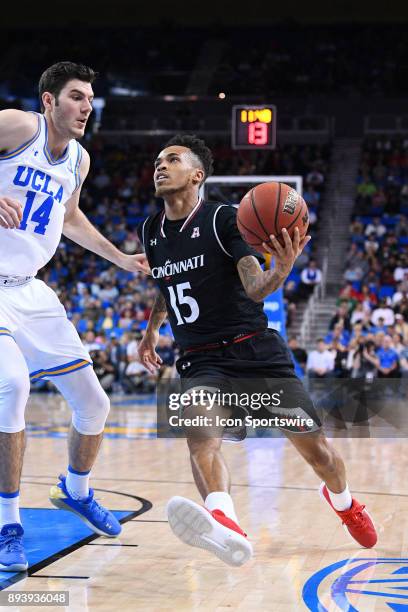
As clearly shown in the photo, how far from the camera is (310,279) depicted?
18266mm

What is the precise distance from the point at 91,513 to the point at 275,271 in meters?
2.08

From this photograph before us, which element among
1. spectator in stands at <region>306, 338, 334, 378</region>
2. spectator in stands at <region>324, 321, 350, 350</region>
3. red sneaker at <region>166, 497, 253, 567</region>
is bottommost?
spectator in stands at <region>306, 338, 334, 378</region>

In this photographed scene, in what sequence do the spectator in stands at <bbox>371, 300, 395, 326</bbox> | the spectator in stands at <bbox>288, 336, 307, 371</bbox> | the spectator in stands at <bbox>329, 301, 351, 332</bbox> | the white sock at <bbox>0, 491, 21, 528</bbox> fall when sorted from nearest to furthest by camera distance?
the white sock at <bbox>0, 491, 21, 528</bbox>, the spectator in stands at <bbox>288, 336, 307, 371</bbox>, the spectator in stands at <bbox>371, 300, 395, 326</bbox>, the spectator in stands at <bbox>329, 301, 351, 332</bbox>

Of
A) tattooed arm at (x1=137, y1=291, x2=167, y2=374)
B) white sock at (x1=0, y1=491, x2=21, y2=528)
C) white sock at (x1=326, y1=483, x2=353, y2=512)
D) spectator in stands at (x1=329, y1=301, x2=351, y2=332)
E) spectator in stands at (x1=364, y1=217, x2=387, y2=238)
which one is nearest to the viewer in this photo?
white sock at (x1=0, y1=491, x2=21, y2=528)

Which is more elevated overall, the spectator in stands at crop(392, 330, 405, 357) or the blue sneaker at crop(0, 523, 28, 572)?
the blue sneaker at crop(0, 523, 28, 572)

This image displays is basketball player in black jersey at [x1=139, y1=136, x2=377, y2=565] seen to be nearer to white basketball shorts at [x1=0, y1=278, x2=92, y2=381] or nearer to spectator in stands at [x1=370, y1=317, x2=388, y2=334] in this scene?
white basketball shorts at [x1=0, y1=278, x2=92, y2=381]

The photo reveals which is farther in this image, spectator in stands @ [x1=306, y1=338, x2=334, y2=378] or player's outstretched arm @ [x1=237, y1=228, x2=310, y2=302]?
spectator in stands @ [x1=306, y1=338, x2=334, y2=378]

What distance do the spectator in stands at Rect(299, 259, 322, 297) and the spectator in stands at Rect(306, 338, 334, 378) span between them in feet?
12.0

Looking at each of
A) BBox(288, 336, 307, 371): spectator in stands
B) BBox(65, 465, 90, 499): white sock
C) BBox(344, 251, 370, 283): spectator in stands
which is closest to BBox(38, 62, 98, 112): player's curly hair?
BBox(65, 465, 90, 499): white sock

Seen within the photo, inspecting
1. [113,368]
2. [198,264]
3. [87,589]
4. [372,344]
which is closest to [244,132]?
[372,344]

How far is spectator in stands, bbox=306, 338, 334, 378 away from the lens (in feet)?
47.7

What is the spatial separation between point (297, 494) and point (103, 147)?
20.8 meters

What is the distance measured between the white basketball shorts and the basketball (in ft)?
4.02

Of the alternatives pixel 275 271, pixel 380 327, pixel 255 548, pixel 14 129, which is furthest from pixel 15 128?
pixel 380 327
